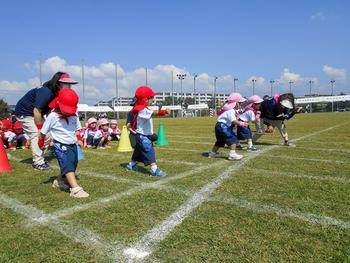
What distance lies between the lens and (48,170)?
23.6 feet

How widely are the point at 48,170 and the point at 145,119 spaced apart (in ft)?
8.73

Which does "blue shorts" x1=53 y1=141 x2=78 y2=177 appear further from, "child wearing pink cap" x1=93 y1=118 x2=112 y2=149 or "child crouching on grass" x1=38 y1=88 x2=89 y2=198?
"child wearing pink cap" x1=93 y1=118 x2=112 y2=149

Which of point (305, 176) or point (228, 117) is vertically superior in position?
point (228, 117)

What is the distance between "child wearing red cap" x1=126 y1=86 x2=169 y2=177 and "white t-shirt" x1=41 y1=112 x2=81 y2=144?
1.48 m

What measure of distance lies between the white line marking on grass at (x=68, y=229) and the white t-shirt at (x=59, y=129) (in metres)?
1.17

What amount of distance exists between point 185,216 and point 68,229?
1.37 meters

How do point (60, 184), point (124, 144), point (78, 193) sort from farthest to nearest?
1. point (124, 144)
2. point (60, 184)
3. point (78, 193)

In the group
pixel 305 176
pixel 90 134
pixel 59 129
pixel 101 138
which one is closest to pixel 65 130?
pixel 59 129

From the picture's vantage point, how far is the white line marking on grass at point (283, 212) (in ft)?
11.5

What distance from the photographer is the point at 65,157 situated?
5.20m

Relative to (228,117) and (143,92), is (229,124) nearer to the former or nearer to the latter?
(228,117)

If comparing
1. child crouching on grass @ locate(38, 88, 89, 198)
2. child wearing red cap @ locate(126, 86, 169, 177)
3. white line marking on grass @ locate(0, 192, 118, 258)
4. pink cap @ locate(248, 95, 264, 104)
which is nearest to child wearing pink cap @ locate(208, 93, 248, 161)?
child wearing red cap @ locate(126, 86, 169, 177)

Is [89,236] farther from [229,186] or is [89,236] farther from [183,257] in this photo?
[229,186]

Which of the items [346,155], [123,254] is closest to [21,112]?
[123,254]
